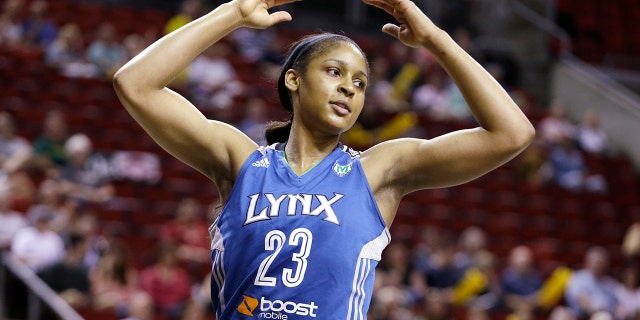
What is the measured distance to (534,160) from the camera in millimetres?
14258

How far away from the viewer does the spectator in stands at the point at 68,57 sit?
1255cm

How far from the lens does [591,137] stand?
15258 mm

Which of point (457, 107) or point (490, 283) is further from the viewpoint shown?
point (457, 107)

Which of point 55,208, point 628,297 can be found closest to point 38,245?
point 55,208

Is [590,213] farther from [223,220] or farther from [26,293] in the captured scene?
[223,220]

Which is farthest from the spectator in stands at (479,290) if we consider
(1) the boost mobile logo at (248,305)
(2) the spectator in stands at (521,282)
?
(1) the boost mobile logo at (248,305)

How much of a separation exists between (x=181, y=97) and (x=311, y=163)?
44cm

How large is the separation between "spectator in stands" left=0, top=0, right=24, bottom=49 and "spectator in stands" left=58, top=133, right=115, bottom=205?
220cm

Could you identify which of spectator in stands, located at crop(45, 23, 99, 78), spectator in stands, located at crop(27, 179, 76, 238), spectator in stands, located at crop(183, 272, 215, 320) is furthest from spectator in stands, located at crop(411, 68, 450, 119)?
spectator in stands, located at crop(27, 179, 76, 238)

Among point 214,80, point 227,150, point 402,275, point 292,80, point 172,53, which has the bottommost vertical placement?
point 402,275

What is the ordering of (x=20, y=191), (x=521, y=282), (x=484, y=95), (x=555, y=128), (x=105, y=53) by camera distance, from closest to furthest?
(x=484, y=95), (x=20, y=191), (x=521, y=282), (x=105, y=53), (x=555, y=128)

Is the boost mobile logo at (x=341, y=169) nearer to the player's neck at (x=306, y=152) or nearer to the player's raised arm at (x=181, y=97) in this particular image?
the player's neck at (x=306, y=152)

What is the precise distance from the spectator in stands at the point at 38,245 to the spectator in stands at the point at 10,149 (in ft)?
4.08

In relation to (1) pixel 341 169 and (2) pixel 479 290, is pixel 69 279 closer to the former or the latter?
(2) pixel 479 290
